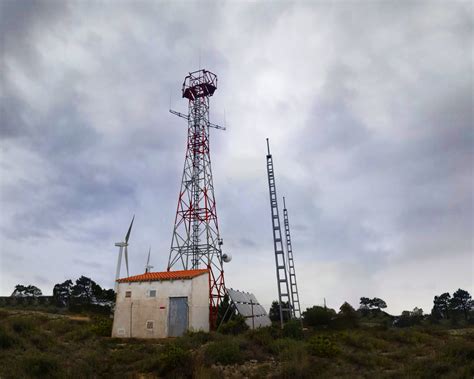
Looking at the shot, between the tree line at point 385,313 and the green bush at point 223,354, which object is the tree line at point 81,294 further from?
the green bush at point 223,354

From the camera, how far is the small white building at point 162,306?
2328 cm

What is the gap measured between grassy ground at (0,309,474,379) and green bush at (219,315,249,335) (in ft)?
9.91

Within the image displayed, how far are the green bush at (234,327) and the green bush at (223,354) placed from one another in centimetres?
653

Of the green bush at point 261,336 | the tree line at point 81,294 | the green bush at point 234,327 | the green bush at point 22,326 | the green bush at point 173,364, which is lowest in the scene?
the green bush at point 173,364

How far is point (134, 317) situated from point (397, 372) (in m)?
17.3

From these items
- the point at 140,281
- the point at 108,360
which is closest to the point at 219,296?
the point at 140,281

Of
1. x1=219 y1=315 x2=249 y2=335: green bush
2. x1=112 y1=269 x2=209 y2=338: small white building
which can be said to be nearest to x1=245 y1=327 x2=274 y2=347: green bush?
x1=219 y1=315 x2=249 y2=335: green bush

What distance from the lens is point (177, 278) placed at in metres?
24.2

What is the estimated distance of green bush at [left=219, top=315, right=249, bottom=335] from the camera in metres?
22.4

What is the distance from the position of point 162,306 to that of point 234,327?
17.0ft

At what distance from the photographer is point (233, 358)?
49.4 ft

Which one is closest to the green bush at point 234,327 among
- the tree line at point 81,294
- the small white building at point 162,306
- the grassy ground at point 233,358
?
the small white building at point 162,306

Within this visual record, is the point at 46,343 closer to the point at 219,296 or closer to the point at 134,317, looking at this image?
the point at 134,317

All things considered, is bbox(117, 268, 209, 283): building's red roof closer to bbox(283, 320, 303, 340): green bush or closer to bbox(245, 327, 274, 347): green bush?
bbox(245, 327, 274, 347): green bush
